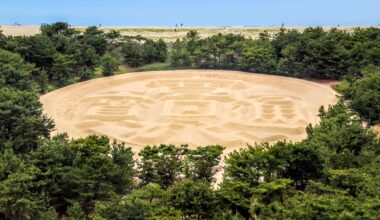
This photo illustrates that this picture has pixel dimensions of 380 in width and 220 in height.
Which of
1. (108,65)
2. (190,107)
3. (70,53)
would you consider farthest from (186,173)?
(70,53)

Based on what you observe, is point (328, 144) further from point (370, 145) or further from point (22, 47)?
point (22, 47)

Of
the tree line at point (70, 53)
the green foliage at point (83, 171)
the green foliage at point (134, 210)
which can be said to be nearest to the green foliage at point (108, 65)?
the tree line at point (70, 53)

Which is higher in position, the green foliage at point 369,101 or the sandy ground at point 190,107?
the green foliage at point 369,101

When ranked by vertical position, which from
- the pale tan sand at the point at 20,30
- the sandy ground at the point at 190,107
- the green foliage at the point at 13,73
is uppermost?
the pale tan sand at the point at 20,30

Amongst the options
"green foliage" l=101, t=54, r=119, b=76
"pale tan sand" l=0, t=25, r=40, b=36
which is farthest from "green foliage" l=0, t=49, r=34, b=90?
"pale tan sand" l=0, t=25, r=40, b=36

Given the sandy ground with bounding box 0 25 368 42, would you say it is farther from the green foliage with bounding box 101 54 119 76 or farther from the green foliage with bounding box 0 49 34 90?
the green foliage with bounding box 0 49 34 90

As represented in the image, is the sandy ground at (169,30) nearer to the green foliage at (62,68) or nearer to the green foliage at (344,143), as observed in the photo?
the green foliage at (62,68)

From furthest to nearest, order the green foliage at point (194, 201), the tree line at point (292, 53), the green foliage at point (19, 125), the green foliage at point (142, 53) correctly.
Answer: the green foliage at point (142, 53)
the tree line at point (292, 53)
the green foliage at point (19, 125)
the green foliage at point (194, 201)

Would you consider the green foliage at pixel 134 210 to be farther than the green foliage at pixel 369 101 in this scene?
No

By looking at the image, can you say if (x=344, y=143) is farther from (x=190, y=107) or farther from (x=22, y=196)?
(x=190, y=107)
